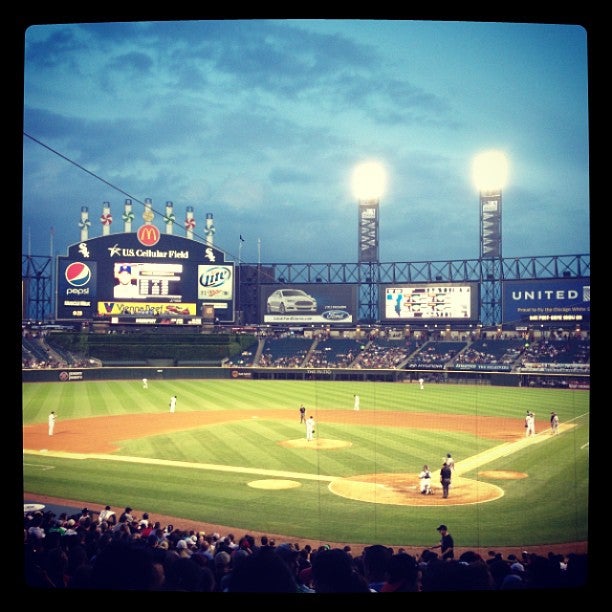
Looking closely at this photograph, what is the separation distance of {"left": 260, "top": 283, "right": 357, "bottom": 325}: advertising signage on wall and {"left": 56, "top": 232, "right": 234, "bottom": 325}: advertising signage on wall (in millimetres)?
6584

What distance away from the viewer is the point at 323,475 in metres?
16.1

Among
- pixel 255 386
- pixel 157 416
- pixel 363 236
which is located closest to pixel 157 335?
pixel 255 386

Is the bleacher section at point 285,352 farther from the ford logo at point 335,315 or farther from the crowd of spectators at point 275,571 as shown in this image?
the crowd of spectators at point 275,571

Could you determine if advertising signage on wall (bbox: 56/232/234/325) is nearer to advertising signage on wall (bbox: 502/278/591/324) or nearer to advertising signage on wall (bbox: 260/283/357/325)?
advertising signage on wall (bbox: 260/283/357/325)

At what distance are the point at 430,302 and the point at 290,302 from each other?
10.2m

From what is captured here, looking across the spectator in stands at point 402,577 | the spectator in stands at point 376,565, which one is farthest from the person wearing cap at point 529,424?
the spectator in stands at point 402,577

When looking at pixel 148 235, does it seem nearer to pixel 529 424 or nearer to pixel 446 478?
pixel 529 424

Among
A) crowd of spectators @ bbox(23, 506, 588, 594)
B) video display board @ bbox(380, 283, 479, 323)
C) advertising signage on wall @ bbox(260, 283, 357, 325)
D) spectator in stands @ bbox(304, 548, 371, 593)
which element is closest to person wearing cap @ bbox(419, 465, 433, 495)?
crowd of spectators @ bbox(23, 506, 588, 594)

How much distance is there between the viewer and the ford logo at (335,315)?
42.1m

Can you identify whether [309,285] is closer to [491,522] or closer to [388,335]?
[388,335]

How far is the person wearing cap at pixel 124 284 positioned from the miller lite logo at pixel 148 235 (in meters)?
2.17

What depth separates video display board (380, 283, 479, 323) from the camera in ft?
138

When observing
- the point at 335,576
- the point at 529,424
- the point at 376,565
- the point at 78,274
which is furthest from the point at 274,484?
the point at 78,274
